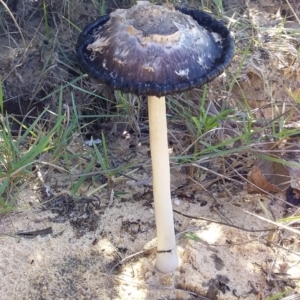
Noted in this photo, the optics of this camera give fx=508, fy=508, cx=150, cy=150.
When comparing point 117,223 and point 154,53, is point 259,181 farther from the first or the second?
point 154,53

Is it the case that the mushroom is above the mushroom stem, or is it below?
above

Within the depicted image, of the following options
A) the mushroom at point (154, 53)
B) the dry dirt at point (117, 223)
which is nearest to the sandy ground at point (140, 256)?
the dry dirt at point (117, 223)

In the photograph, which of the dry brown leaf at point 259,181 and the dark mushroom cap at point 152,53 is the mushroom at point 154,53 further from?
the dry brown leaf at point 259,181

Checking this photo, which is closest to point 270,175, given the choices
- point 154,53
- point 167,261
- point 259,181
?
point 259,181

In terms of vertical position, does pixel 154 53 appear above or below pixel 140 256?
above

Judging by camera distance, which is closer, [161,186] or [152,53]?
[152,53]

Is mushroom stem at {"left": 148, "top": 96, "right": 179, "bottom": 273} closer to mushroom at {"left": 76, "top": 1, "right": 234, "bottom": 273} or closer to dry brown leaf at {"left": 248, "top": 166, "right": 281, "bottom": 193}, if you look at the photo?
mushroom at {"left": 76, "top": 1, "right": 234, "bottom": 273}

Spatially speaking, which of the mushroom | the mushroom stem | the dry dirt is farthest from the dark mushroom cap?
the dry dirt
